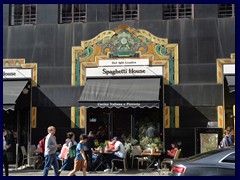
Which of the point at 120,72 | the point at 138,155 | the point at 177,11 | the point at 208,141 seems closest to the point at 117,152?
the point at 138,155

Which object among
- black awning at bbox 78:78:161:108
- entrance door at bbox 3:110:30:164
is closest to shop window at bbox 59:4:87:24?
black awning at bbox 78:78:161:108

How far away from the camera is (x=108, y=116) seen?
17625 mm

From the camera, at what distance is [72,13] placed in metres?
18.6

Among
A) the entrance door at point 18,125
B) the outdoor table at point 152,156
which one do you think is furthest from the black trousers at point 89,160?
the entrance door at point 18,125

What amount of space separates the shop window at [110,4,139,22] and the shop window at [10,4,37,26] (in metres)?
3.57

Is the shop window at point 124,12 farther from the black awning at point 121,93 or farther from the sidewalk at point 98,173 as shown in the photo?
the sidewalk at point 98,173

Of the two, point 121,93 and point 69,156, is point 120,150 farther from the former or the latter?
point 121,93

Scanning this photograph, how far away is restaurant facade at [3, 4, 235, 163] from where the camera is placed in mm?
17047

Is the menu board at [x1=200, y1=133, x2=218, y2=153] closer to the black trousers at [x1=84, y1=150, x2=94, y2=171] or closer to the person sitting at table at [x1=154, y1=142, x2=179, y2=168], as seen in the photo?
the person sitting at table at [x1=154, y1=142, x2=179, y2=168]

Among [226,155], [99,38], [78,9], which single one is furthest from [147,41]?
[226,155]

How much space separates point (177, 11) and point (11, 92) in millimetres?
7840

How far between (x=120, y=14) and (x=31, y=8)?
408cm

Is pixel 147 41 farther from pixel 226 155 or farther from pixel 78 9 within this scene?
pixel 226 155

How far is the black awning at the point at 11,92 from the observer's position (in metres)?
16.4
